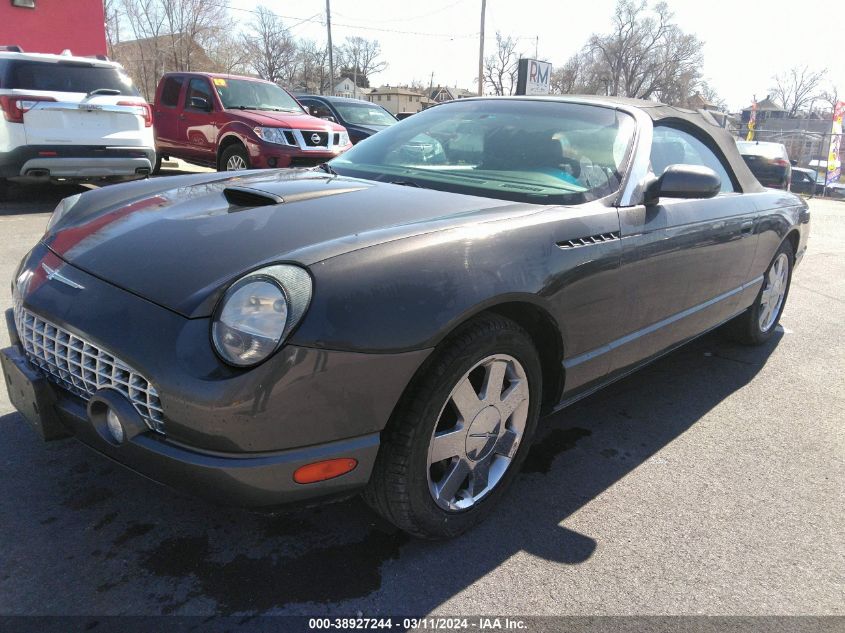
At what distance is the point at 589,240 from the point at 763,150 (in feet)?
47.4

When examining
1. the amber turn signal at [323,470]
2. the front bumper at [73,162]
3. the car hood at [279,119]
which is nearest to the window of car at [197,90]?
the car hood at [279,119]

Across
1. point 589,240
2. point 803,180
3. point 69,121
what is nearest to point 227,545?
point 589,240

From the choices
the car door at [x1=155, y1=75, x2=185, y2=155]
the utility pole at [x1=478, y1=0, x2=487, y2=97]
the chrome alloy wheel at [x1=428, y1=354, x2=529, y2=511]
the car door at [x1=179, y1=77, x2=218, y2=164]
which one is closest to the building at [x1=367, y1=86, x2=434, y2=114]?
the utility pole at [x1=478, y1=0, x2=487, y2=97]

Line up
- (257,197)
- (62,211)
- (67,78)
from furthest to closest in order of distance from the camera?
→ (67,78) → (62,211) → (257,197)

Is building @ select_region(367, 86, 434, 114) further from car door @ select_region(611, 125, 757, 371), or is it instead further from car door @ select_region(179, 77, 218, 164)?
car door @ select_region(611, 125, 757, 371)

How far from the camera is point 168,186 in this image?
277 cm

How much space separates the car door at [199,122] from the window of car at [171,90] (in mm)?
300

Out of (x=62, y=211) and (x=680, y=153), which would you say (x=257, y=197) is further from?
(x=680, y=153)

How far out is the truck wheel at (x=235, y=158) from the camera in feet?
30.0

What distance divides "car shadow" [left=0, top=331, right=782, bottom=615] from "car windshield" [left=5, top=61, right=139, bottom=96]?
20.7 ft

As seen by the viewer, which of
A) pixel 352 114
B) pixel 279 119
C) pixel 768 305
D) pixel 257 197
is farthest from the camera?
pixel 352 114

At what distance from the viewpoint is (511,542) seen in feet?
7.43

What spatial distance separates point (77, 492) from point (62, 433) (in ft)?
1.61

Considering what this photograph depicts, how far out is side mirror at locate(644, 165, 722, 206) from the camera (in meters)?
2.73
